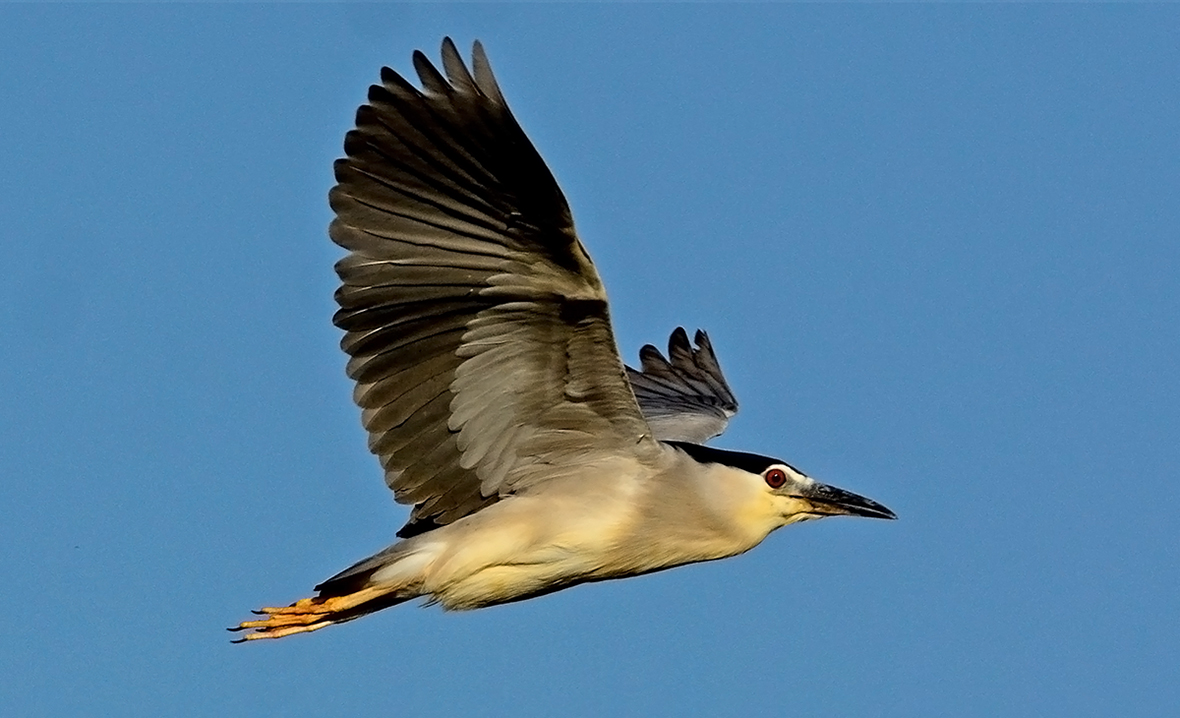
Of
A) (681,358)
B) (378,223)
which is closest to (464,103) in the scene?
(378,223)

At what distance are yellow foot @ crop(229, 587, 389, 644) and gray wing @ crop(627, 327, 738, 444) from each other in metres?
2.31

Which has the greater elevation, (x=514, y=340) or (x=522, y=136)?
(x=522, y=136)

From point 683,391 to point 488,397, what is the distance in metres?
3.24

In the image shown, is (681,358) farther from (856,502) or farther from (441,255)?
(441,255)

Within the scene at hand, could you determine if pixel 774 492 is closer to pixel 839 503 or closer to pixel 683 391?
pixel 839 503

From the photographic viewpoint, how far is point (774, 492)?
26.2 feet

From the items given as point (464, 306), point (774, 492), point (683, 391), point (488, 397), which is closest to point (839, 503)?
point (774, 492)

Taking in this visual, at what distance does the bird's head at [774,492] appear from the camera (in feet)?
26.0

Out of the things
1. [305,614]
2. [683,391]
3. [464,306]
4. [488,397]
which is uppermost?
[683,391]

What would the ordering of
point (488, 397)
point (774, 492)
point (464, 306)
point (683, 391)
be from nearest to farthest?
point (464, 306)
point (488, 397)
point (774, 492)
point (683, 391)

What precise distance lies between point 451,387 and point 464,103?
4.33 feet

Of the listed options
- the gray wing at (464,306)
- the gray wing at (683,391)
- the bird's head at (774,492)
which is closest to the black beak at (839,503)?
the bird's head at (774,492)

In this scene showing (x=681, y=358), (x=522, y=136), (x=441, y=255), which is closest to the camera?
(x=522, y=136)

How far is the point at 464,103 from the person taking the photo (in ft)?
22.3
